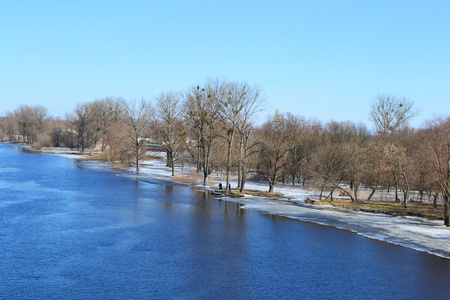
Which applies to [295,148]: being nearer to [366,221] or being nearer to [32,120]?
[366,221]

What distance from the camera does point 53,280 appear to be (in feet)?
57.8

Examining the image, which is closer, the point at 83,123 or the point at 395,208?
the point at 395,208

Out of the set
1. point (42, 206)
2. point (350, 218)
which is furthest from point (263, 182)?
point (42, 206)

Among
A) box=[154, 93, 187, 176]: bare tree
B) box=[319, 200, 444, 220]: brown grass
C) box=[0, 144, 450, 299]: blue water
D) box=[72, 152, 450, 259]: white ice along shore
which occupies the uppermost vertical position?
box=[154, 93, 187, 176]: bare tree

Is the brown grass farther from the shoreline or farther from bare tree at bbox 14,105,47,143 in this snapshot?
bare tree at bbox 14,105,47,143

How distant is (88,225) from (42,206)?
8.21m

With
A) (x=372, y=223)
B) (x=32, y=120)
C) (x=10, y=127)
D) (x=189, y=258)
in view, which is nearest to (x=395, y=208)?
(x=372, y=223)

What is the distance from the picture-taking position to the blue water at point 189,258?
17500mm

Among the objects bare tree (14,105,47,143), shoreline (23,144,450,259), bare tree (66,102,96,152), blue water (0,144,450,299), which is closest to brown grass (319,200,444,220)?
shoreline (23,144,450,259)

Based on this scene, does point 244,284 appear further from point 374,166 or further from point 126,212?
point 374,166

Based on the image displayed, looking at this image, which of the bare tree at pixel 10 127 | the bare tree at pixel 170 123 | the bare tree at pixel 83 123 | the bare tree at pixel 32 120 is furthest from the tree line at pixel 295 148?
the bare tree at pixel 10 127

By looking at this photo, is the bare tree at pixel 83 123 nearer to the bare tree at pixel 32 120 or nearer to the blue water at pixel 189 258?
the bare tree at pixel 32 120

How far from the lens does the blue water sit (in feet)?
57.4

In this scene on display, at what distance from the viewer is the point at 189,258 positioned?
2169 centimetres
